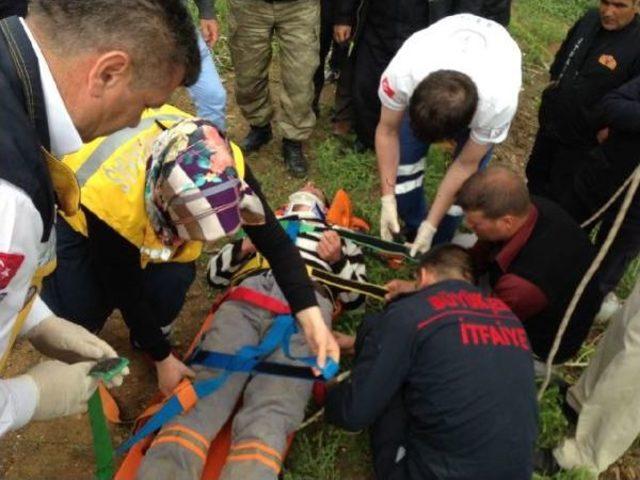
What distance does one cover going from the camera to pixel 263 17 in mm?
3883

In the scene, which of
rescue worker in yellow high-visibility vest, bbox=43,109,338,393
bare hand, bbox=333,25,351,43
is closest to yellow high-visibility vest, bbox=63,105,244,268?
rescue worker in yellow high-visibility vest, bbox=43,109,338,393

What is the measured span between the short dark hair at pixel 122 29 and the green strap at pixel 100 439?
49.8 inches

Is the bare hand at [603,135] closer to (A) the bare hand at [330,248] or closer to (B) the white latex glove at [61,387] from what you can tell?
(A) the bare hand at [330,248]

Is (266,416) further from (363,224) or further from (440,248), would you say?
(363,224)

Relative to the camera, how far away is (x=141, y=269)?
225 centimetres

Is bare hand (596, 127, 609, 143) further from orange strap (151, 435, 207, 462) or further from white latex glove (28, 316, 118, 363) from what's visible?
white latex glove (28, 316, 118, 363)

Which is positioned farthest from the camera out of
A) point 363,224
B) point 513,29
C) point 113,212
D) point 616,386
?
point 513,29

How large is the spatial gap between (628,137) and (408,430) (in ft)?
6.40

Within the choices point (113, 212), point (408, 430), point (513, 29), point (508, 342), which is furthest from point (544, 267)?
point (513, 29)

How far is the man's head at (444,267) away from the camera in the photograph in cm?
247

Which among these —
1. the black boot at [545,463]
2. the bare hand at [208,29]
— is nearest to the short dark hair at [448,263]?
the black boot at [545,463]

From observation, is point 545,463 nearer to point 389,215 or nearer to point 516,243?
point 516,243

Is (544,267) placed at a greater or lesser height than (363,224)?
greater

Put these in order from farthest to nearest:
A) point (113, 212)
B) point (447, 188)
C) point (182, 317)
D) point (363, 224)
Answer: point (363, 224), point (182, 317), point (447, 188), point (113, 212)
